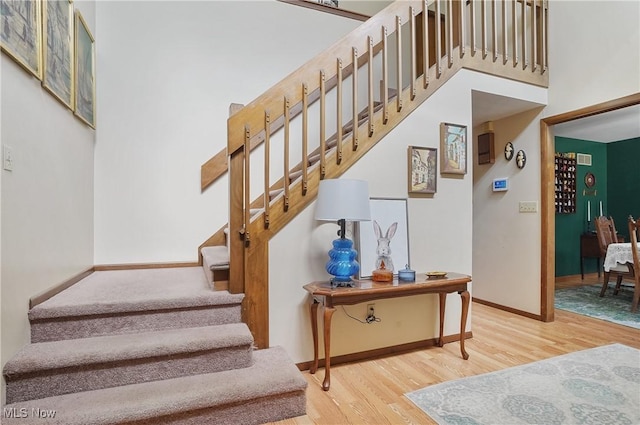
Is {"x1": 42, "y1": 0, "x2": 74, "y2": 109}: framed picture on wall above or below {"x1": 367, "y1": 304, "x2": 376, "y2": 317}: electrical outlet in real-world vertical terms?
above

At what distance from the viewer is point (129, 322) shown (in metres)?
1.98

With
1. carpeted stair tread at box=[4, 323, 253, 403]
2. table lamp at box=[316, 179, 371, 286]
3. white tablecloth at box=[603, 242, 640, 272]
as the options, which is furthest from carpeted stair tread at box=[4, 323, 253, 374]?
white tablecloth at box=[603, 242, 640, 272]

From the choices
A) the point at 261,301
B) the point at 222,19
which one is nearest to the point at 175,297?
the point at 261,301

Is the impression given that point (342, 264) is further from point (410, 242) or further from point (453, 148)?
point (453, 148)

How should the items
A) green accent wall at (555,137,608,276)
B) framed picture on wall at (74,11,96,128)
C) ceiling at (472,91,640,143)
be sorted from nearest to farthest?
framed picture on wall at (74,11,96,128) → ceiling at (472,91,640,143) → green accent wall at (555,137,608,276)

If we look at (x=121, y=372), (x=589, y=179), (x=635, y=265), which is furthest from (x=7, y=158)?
(x=589, y=179)

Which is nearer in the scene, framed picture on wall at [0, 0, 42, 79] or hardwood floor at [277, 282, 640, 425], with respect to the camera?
framed picture on wall at [0, 0, 42, 79]

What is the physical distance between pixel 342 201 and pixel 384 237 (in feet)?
1.84

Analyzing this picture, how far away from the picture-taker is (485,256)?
421 cm

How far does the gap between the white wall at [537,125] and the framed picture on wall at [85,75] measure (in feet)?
13.8

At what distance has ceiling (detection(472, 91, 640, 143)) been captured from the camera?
11.4 feet

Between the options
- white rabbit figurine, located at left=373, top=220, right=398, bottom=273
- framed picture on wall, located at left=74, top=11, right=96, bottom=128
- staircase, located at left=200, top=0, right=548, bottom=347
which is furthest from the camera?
framed picture on wall, located at left=74, top=11, right=96, bottom=128

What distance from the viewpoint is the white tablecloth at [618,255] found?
4.03m

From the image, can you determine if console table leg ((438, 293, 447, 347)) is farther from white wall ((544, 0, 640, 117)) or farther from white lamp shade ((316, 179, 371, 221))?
white wall ((544, 0, 640, 117))
